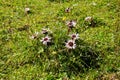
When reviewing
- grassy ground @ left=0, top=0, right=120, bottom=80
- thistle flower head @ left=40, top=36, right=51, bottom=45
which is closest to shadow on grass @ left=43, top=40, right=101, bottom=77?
grassy ground @ left=0, top=0, right=120, bottom=80

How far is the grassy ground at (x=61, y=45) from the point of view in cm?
629

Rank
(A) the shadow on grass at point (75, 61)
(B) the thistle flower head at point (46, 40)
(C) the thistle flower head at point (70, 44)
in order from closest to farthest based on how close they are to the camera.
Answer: (A) the shadow on grass at point (75, 61) < (C) the thistle flower head at point (70, 44) < (B) the thistle flower head at point (46, 40)

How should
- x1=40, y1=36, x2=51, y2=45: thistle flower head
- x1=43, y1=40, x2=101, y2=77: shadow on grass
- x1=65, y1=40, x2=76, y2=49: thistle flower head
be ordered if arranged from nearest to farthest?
x1=43, y1=40, x2=101, y2=77: shadow on grass < x1=65, y1=40, x2=76, y2=49: thistle flower head < x1=40, y1=36, x2=51, y2=45: thistle flower head

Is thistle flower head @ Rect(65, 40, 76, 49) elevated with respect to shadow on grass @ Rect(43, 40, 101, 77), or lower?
elevated

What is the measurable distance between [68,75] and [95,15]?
95.8 inches

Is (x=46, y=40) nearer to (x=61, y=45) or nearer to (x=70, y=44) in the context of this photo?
(x=61, y=45)

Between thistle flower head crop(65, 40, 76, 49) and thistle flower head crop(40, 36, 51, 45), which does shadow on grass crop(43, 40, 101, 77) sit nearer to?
thistle flower head crop(65, 40, 76, 49)

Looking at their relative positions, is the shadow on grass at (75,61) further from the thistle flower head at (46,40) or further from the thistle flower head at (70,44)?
the thistle flower head at (46,40)

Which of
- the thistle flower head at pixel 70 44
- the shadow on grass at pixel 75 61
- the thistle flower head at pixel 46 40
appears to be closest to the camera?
the shadow on grass at pixel 75 61

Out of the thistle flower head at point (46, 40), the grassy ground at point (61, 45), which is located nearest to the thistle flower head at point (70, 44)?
the grassy ground at point (61, 45)

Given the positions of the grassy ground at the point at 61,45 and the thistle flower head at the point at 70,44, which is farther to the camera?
the thistle flower head at the point at 70,44

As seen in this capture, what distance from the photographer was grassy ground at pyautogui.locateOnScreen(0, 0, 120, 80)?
6.29 m

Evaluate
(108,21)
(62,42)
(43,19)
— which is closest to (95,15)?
(108,21)

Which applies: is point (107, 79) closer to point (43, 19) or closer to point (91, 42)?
point (91, 42)
